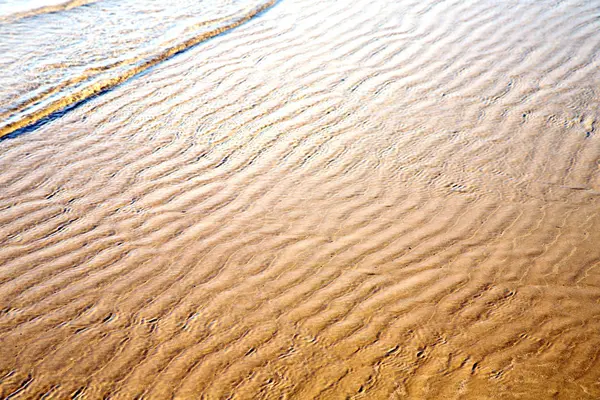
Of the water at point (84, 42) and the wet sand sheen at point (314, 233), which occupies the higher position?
the water at point (84, 42)

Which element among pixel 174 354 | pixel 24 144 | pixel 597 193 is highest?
pixel 24 144

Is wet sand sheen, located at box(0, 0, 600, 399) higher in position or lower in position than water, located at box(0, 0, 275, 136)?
lower

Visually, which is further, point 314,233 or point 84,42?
point 84,42

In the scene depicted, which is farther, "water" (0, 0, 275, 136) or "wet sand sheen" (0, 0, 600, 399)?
"water" (0, 0, 275, 136)

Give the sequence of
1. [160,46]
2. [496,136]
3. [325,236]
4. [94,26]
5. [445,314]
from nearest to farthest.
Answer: [445,314], [325,236], [496,136], [160,46], [94,26]

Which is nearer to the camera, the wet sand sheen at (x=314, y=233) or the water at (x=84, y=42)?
the wet sand sheen at (x=314, y=233)

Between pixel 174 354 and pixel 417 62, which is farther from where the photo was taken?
pixel 417 62

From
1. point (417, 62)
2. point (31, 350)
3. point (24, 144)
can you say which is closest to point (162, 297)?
point (31, 350)

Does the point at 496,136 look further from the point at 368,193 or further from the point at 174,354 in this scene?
the point at 174,354
